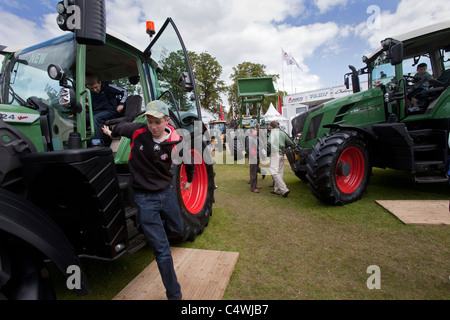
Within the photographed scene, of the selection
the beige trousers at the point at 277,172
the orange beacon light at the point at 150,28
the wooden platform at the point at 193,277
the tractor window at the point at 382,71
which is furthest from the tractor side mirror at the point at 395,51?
the wooden platform at the point at 193,277

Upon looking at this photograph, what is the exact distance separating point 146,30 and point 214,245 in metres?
2.80

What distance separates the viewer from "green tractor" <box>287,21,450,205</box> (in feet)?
13.8

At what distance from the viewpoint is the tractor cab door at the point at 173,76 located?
10.1 feet

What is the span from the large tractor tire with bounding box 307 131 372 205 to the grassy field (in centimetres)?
25

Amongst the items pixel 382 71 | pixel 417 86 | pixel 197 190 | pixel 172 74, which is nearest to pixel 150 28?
pixel 172 74

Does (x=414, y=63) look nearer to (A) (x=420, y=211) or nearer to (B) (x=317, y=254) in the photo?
(A) (x=420, y=211)

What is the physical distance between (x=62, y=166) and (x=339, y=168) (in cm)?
398

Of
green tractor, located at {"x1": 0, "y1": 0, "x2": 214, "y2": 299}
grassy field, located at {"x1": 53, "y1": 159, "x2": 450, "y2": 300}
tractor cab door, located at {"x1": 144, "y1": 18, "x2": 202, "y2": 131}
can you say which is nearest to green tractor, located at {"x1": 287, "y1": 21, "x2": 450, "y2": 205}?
grassy field, located at {"x1": 53, "y1": 159, "x2": 450, "y2": 300}

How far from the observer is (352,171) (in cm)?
470

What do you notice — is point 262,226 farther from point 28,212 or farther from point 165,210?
point 28,212

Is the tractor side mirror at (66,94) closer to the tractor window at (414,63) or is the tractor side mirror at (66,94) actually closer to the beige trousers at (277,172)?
the beige trousers at (277,172)

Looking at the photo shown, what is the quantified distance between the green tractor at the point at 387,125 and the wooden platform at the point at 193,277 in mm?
2197

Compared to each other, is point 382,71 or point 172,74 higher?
point 382,71

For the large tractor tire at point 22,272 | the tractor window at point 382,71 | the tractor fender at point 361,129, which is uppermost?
the tractor window at point 382,71
